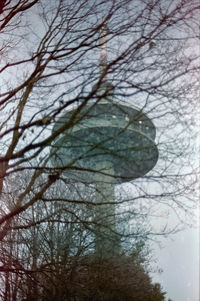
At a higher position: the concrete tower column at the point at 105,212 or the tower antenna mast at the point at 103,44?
the tower antenna mast at the point at 103,44

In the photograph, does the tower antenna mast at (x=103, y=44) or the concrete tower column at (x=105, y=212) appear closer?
the tower antenna mast at (x=103, y=44)

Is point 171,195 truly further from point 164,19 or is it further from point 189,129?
point 164,19

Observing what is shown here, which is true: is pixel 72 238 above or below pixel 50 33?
below

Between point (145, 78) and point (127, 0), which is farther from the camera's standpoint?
point (127, 0)

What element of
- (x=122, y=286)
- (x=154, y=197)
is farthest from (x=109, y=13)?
(x=122, y=286)

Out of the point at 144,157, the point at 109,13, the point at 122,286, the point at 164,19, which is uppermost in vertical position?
the point at 109,13

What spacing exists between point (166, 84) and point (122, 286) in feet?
35.9

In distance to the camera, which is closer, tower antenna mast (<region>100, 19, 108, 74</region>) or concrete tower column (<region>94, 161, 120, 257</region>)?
tower antenna mast (<region>100, 19, 108, 74</region>)

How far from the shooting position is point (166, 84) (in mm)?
2949

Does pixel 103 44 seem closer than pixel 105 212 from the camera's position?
Yes

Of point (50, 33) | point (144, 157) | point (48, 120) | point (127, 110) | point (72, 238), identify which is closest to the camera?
point (48, 120)

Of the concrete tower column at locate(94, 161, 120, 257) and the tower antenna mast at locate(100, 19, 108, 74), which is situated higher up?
the tower antenna mast at locate(100, 19, 108, 74)

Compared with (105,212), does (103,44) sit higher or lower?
higher

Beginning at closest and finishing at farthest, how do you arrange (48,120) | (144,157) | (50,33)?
(48,120) < (144,157) < (50,33)
